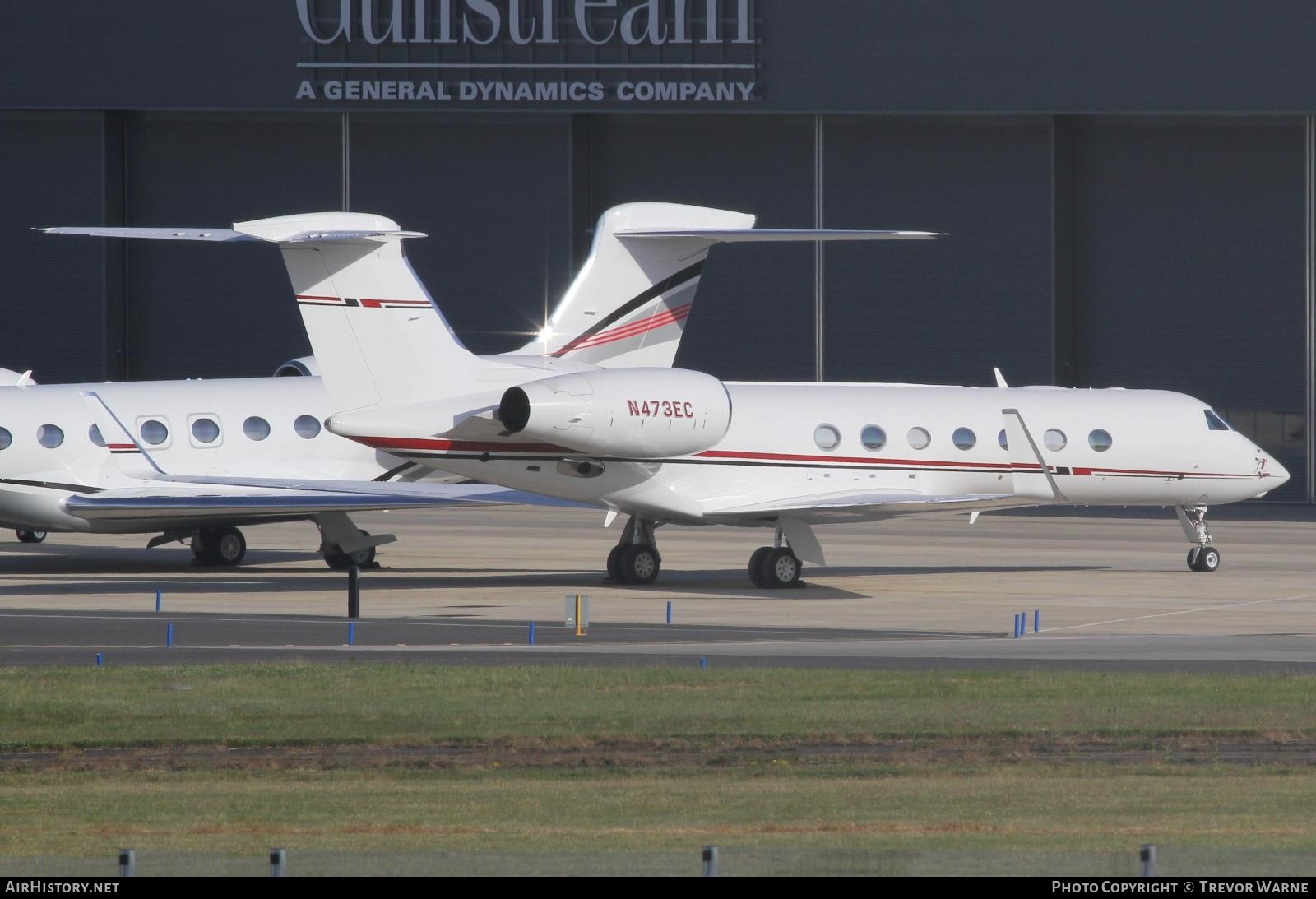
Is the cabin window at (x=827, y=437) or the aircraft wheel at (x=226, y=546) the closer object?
the cabin window at (x=827, y=437)

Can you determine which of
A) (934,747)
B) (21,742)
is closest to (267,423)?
(21,742)

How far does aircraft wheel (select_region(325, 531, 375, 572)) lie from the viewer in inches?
1252

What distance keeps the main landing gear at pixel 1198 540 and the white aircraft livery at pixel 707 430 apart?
4 cm

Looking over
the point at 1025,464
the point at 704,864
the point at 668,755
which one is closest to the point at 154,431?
the point at 1025,464

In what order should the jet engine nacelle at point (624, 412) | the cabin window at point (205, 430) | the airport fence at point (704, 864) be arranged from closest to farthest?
the airport fence at point (704, 864)
the jet engine nacelle at point (624, 412)
the cabin window at point (205, 430)

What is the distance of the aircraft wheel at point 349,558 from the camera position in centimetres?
3180

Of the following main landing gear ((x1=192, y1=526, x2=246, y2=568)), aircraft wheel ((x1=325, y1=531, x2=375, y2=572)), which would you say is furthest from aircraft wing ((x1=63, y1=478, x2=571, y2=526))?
main landing gear ((x1=192, y1=526, x2=246, y2=568))

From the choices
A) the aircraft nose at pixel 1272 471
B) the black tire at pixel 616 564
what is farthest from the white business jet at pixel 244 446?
the aircraft nose at pixel 1272 471

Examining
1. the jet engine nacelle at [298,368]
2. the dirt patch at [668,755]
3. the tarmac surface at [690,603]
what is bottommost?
the dirt patch at [668,755]

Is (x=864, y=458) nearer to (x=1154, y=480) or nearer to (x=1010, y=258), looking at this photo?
(x=1154, y=480)

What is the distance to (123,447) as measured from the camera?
99.9 feet

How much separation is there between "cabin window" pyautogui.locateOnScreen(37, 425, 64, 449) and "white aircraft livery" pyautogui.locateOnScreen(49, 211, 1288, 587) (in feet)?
20.5

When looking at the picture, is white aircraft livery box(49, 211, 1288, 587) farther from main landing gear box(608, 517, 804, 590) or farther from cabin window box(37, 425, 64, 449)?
Result: cabin window box(37, 425, 64, 449)

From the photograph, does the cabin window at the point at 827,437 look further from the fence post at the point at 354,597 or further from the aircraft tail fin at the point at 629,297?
the fence post at the point at 354,597
